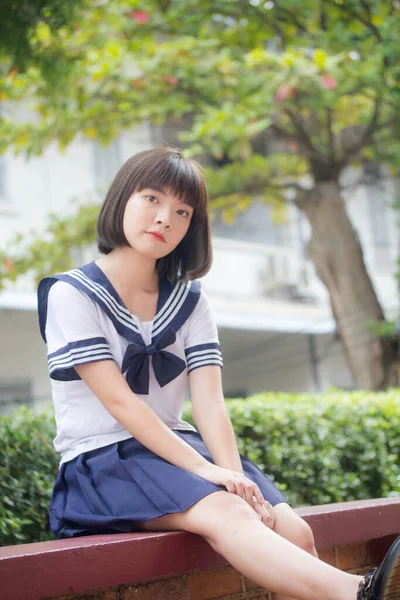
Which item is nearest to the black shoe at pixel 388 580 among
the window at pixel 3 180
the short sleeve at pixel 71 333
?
the short sleeve at pixel 71 333

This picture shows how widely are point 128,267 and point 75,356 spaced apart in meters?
0.42

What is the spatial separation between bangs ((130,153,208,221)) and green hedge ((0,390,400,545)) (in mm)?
1156

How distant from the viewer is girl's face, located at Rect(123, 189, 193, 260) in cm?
263

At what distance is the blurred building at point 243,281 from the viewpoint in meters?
11.0

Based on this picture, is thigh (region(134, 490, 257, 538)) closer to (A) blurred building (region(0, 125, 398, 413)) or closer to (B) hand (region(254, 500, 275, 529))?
(B) hand (region(254, 500, 275, 529))

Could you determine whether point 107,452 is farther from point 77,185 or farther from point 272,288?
point 272,288

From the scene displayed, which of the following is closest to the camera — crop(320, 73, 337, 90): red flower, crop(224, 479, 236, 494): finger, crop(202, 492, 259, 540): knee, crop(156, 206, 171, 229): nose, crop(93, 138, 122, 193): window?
crop(202, 492, 259, 540): knee

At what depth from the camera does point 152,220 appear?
2637 millimetres

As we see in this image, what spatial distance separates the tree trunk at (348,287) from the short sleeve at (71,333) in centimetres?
536

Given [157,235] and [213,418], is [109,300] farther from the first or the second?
[213,418]

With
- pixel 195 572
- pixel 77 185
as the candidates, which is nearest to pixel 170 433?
pixel 195 572

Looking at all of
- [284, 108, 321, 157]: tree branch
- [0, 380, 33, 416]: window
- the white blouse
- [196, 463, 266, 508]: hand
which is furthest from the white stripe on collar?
[0, 380, 33, 416]: window

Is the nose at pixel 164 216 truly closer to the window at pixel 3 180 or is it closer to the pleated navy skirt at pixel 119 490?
the pleated navy skirt at pixel 119 490

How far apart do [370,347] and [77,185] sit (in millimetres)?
5546
